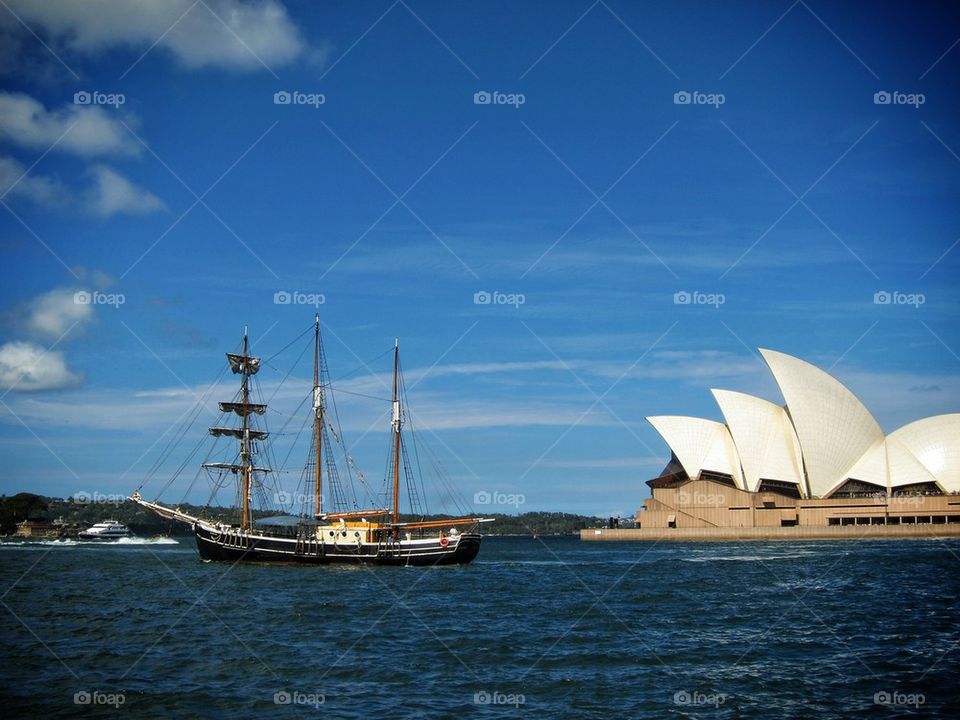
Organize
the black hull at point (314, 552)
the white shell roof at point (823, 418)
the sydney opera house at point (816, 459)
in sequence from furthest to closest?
the sydney opera house at point (816, 459), the white shell roof at point (823, 418), the black hull at point (314, 552)

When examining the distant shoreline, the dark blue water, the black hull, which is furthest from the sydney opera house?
the dark blue water

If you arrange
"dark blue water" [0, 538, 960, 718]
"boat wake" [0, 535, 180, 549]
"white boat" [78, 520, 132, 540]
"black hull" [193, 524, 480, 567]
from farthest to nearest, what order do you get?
"white boat" [78, 520, 132, 540] < "boat wake" [0, 535, 180, 549] < "black hull" [193, 524, 480, 567] < "dark blue water" [0, 538, 960, 718]

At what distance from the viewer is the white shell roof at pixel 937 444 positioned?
311ft

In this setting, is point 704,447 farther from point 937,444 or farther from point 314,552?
point 314,552

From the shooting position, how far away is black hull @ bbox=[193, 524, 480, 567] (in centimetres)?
5209

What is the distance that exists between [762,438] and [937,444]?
17.3 meters

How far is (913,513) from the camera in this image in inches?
3723

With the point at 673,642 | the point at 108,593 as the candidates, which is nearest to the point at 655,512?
the point at 108,593

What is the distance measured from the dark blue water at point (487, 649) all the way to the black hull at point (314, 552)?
11196 mm

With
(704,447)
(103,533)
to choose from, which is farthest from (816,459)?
(103,533)

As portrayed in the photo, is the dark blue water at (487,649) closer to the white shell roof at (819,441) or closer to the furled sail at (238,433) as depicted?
the furled sail at (238,433)

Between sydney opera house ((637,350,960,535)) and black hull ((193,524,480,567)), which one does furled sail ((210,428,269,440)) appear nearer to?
black hull ((193,524,480,567))

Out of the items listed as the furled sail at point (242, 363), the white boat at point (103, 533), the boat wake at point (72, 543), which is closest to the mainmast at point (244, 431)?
the furled sail at point (242, 363)

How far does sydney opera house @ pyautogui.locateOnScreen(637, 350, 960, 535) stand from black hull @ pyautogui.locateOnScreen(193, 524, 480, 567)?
47.7 m
